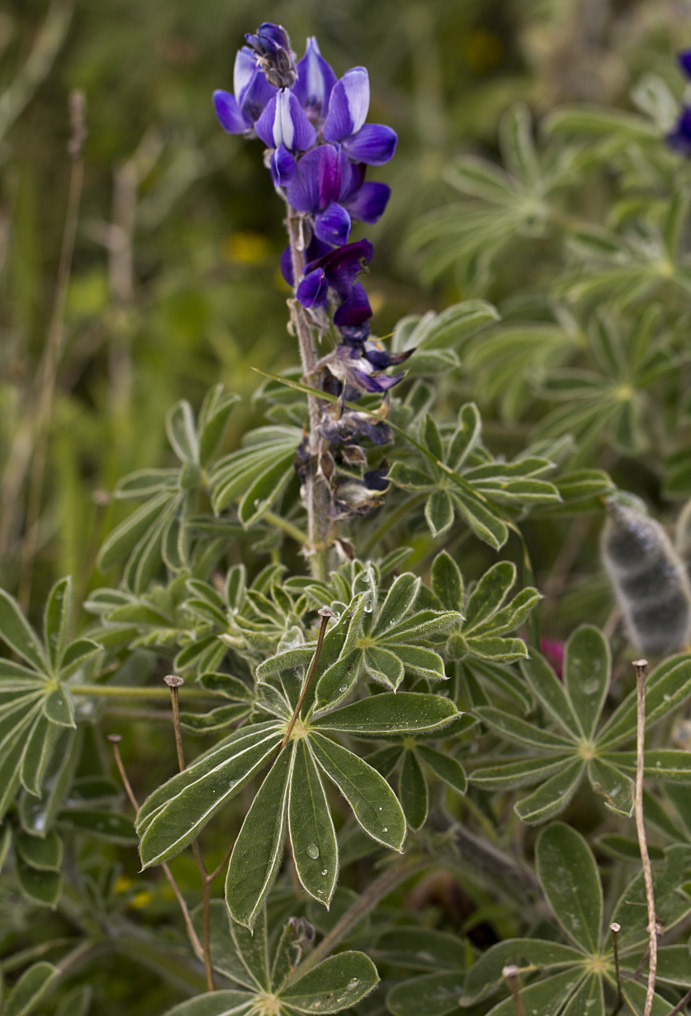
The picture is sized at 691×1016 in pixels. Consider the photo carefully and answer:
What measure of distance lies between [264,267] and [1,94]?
124 cm

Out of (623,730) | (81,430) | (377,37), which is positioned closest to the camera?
(623,730)

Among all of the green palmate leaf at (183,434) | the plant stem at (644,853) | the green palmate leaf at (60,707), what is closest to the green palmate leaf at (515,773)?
the plant stem at (644,853)

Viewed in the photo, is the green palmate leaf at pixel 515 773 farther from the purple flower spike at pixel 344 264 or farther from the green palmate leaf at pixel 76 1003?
the green palmate leaf at pixel 76 1003

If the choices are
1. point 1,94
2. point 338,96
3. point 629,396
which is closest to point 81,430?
point 1,94

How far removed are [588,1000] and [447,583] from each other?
1.59 ft

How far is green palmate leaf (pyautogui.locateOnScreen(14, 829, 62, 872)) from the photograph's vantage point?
1218mm

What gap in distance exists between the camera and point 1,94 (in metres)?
3.52

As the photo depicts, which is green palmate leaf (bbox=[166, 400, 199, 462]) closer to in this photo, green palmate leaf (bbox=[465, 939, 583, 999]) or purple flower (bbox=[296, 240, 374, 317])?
purple flower (bbox=[296, 240, 374, 317])

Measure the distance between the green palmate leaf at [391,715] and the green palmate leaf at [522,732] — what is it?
164 millimetres

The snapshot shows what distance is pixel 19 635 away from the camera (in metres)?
1.26

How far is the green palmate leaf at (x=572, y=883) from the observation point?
113cm

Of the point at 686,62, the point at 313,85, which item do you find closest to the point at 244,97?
the point at 313,85

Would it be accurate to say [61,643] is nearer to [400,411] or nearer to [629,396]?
[400,411]

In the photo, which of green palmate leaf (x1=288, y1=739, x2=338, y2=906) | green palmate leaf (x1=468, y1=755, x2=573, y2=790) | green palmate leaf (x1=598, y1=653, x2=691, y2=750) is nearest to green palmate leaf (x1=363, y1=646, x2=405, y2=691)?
green palmate leaf (x1=288, y1=739, x2=338, y2=906)
